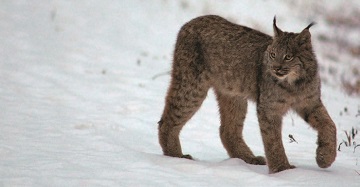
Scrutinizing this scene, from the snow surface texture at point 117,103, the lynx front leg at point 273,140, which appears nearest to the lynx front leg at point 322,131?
the snow surface texture at point 117,103

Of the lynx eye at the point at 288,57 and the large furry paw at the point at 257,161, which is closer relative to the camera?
the lynx eye at the point at 288,57

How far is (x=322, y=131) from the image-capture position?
562 centimetres

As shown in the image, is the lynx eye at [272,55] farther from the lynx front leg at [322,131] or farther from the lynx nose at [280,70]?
the lynx front leg at [322,131]

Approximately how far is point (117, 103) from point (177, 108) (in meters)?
2.55

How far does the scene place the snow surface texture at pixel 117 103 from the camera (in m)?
5.36

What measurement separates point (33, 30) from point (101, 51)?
1.54 meters

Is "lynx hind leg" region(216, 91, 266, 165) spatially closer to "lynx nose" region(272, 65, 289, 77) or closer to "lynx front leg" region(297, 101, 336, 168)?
"lynx front leg" region(297, 101, 336, 168)

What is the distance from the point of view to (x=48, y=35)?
39.9 feet

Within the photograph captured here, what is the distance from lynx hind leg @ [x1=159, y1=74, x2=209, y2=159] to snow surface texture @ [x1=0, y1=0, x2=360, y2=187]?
0.24 metres

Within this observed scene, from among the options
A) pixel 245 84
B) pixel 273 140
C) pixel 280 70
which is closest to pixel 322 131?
pixel 273 140

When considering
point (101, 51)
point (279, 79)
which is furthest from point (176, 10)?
point (279, 79)

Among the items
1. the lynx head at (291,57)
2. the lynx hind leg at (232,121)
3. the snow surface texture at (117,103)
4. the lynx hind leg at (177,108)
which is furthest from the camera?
the lynx hind leg at (232,121)

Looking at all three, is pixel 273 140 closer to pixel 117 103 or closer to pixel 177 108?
pixel 177 108

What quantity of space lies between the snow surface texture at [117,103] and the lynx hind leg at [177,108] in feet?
0.80
